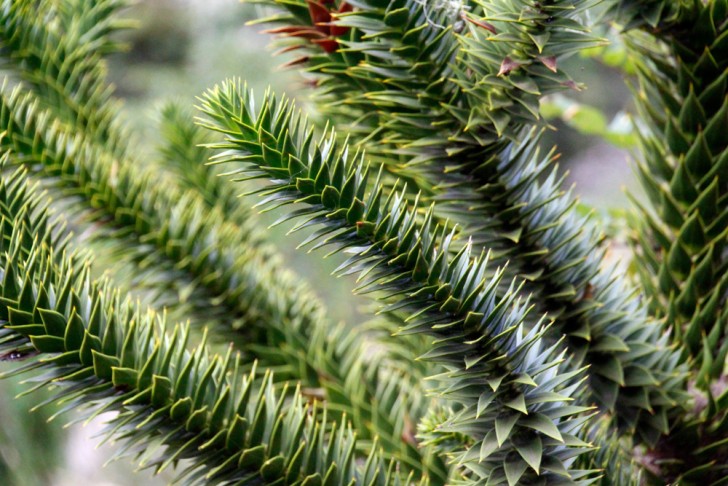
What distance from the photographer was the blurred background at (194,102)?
1.71 m

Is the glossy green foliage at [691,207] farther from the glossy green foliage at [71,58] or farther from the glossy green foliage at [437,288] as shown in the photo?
the glossy green foliage at [71,58]

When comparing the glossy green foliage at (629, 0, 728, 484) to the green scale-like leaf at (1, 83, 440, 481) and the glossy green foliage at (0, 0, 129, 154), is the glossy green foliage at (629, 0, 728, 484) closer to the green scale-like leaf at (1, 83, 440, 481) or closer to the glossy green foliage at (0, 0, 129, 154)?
the green scale-like leaf at (1, 83, 440, 481)

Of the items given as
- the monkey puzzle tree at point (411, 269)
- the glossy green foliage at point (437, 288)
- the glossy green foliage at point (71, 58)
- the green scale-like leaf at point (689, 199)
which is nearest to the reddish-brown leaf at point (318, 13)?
the monkey puzzle tree at point (411, 269)

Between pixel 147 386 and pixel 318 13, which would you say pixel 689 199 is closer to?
pixel 318 13

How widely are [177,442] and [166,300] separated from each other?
0.48 meters

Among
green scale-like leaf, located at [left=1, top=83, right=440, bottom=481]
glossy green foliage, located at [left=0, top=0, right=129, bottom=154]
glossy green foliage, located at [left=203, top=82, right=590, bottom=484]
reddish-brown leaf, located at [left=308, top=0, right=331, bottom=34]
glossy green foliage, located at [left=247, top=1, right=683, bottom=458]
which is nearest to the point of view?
glossy green foliage, located at [left=203, top=82, right=590, bottom=484]

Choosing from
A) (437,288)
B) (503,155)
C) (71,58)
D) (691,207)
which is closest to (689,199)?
(691,207)

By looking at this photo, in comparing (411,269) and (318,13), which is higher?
(318,13)

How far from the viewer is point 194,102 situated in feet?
15.5

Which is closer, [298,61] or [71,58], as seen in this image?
[298,61]

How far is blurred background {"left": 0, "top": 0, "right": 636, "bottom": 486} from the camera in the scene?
1714 millimetres

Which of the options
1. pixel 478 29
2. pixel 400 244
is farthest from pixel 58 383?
pixel 478 29

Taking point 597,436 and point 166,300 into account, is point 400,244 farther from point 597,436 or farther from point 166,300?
point 166,300

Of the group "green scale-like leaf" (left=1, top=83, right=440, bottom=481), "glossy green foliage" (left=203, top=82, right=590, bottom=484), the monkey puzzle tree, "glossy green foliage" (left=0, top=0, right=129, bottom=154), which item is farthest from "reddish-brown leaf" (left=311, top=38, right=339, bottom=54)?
"glossy green foliage" (left=0, top=0, right=129, bottom=154)
